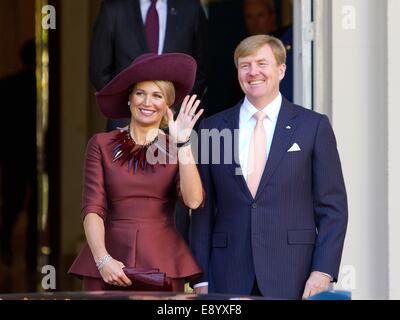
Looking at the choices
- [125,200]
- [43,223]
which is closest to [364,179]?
[125,200]

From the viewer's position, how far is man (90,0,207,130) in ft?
23.0

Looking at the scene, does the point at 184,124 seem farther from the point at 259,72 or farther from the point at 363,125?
the point at 363,125

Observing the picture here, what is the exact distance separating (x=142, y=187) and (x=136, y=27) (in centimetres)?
182

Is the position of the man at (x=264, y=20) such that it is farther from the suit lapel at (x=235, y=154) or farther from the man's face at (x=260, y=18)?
the suit lapel at (x=235, y=154)

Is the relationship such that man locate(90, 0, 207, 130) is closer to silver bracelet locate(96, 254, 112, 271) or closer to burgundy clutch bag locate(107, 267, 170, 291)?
silver bracelet locate(96, 254, 112, 271)

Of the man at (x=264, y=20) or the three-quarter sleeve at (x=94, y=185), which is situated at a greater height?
the man at (x=264, y=20)

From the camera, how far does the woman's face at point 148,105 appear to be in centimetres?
547

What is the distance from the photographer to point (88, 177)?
5.45 metres

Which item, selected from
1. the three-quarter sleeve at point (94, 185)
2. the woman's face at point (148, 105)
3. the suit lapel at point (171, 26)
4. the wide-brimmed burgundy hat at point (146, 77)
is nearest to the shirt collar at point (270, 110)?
the wide-brimmed burgundy hat at point (146, 77)

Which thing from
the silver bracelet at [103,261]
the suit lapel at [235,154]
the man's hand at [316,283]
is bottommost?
the man's hand at [316,283]

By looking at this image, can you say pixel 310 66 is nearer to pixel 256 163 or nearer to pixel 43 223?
pixel 256 163

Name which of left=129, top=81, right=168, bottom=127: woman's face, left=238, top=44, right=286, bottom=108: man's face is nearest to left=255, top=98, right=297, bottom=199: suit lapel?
left=238, top=44, right=286, bottom=108: man's face

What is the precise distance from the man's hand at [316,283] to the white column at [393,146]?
54.0 inches

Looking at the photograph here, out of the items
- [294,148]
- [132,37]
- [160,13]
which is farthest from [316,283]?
[160,13]
